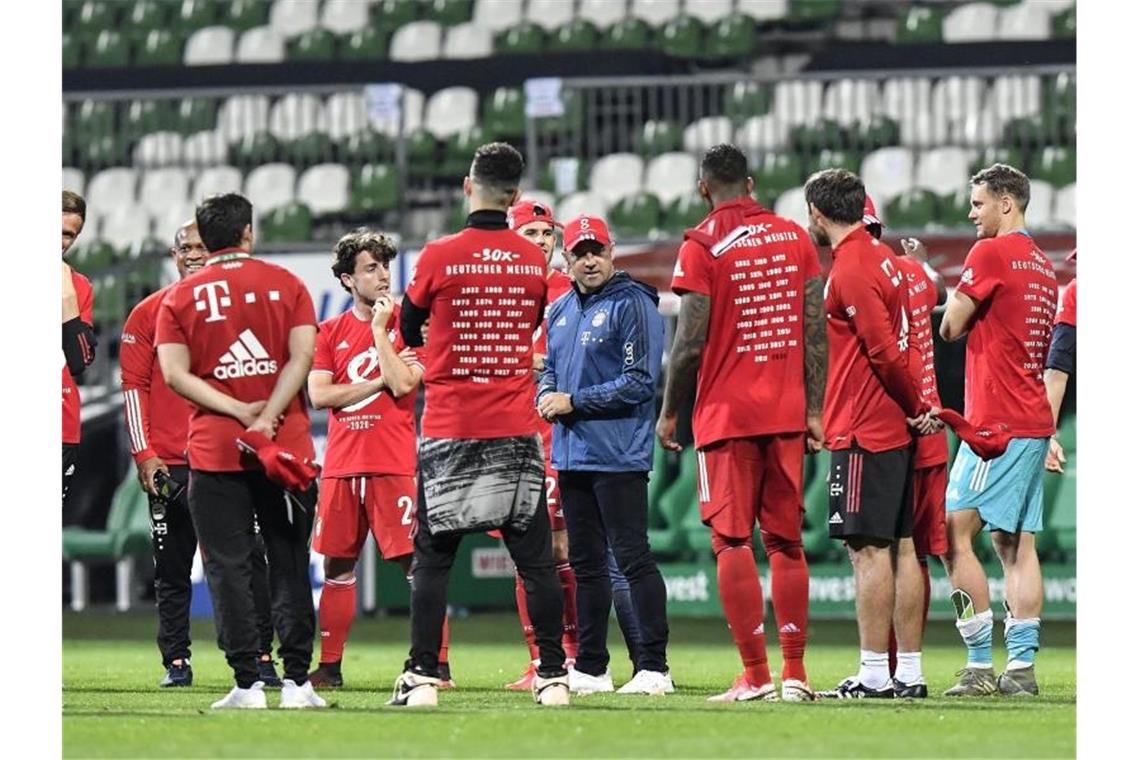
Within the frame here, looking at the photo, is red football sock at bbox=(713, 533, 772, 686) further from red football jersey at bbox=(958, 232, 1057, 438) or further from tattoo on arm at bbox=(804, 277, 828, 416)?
red football jersey at bbox=(958, 232, 1057, 438)

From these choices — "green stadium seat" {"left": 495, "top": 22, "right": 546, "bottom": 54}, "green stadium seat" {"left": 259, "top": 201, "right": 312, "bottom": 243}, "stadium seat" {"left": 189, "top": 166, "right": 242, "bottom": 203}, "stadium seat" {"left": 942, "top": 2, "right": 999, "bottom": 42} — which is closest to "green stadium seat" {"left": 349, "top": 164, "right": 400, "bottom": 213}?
"green stadium seat" {"left": 259, "top": 201, "right": 312, "bottom": 243}

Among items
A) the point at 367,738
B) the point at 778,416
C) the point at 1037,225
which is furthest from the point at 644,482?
the point at 1037,225

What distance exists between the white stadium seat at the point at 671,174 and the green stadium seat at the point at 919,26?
8.65ft

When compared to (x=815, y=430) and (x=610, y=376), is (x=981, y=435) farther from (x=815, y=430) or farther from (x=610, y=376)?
(x=610, y=376)

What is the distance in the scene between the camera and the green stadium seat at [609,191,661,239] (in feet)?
60.2

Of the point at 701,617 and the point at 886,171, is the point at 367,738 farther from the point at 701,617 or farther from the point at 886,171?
the point at 886,171

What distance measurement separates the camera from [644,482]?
8695 millimetres

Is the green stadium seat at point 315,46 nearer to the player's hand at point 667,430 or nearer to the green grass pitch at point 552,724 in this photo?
the green grass pitch at point 552,724

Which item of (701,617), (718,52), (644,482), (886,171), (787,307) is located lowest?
(701,617)

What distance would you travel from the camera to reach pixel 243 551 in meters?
7.74

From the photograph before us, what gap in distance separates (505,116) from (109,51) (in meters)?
4.86

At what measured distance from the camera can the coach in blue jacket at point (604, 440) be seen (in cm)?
859

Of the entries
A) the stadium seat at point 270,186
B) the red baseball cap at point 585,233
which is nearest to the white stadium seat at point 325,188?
the stadium seat at point 270,186

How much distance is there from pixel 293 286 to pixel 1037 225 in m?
9.80
